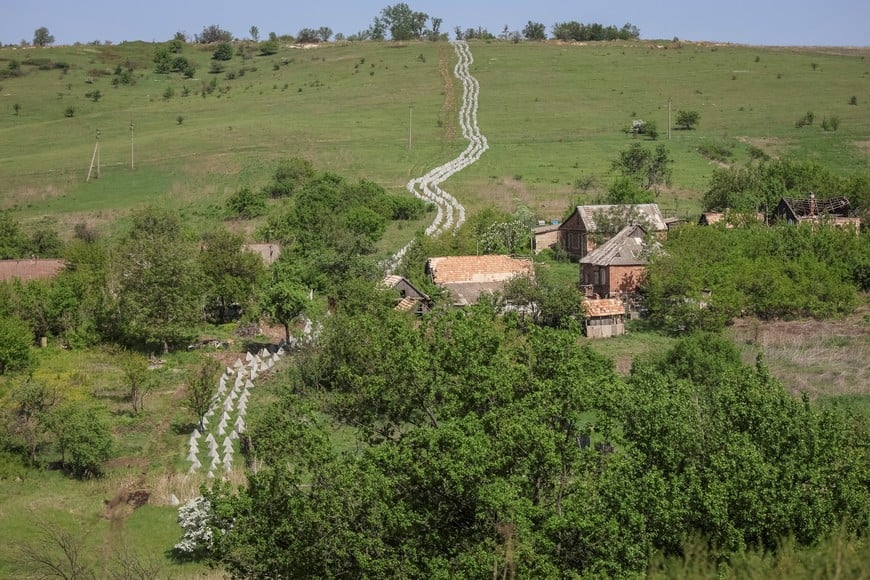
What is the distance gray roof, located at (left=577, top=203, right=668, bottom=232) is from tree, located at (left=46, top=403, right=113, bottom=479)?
31.8 m

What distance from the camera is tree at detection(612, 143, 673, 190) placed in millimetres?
72375

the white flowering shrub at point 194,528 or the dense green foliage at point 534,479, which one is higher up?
the dense green foliage at point 534,479

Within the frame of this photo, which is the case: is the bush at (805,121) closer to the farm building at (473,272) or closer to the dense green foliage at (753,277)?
the dense green foliage at (753,277)

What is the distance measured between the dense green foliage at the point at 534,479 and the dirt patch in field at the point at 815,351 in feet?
45.7

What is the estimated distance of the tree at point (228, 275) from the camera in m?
47.0

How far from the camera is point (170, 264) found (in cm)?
4375

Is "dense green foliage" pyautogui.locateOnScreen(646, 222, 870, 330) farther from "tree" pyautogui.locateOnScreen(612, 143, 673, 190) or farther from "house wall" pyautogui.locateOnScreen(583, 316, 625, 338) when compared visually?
"tree" pyautogui.locateOnScreen(612, 143, 673, 190)

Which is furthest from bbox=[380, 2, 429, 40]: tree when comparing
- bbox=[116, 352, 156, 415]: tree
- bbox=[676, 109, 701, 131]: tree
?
bbox=[116, 352, 156, 415]: tree

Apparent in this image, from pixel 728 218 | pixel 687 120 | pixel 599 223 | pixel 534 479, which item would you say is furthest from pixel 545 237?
pixel 687 120

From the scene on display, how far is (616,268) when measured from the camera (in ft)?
157

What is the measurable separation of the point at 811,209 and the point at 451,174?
2788 centimetres

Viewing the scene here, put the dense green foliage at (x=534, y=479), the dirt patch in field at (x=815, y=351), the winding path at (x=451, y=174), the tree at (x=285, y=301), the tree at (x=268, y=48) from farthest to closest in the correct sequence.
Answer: the tree at (x=268, y=48) → the winding path at (x=451, y=174) → the tree at (x=285, y=301) → the dirt patch in field at (x=815, y=351) → the dense green foliage at (x=534, y=479)

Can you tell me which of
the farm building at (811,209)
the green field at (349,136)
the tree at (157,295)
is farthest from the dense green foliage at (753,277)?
the tree at (157,295)

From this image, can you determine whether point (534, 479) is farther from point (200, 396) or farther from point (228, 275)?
point (228, 275)
